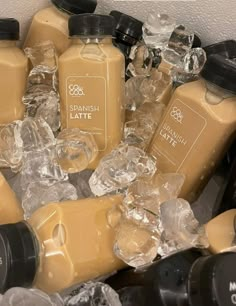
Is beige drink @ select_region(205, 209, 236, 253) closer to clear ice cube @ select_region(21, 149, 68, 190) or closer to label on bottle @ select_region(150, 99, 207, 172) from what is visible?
label on bottle @ select_region(150, 99, 207, 172)

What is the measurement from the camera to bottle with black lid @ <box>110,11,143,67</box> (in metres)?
0.78

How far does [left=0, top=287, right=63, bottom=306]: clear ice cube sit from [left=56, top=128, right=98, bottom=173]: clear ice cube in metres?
0.19

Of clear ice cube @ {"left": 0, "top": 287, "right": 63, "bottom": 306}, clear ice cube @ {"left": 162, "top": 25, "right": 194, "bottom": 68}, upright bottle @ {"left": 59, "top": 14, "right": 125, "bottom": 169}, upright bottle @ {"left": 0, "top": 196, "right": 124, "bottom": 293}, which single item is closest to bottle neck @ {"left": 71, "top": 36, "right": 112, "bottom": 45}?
upright bottle @ {"left": 59, "top": 14, "right": 125, "bottom": 169}

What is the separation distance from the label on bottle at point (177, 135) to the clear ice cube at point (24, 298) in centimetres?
25

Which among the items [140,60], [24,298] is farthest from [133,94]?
[24,298]

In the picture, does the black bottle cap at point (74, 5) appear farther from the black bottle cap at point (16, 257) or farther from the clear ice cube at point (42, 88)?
the black bottle cap at point (16, 257)

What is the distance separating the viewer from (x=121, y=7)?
81 centimetres

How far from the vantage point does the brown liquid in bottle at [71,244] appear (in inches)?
22.1

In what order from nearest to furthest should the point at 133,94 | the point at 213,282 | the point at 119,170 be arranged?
the point at 213,282
the point at 119,170
the point at 133,94

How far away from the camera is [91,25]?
67 centimetres

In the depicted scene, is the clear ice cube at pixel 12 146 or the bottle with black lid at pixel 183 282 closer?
the bottle with black lid at pixel 183 282

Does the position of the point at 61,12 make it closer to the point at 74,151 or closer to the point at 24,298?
the point at 74,151

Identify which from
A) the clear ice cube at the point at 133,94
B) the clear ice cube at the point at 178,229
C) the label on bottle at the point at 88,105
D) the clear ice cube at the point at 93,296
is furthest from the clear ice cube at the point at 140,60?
the clear ice cube at the point at 93,296

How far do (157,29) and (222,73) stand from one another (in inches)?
6.5
